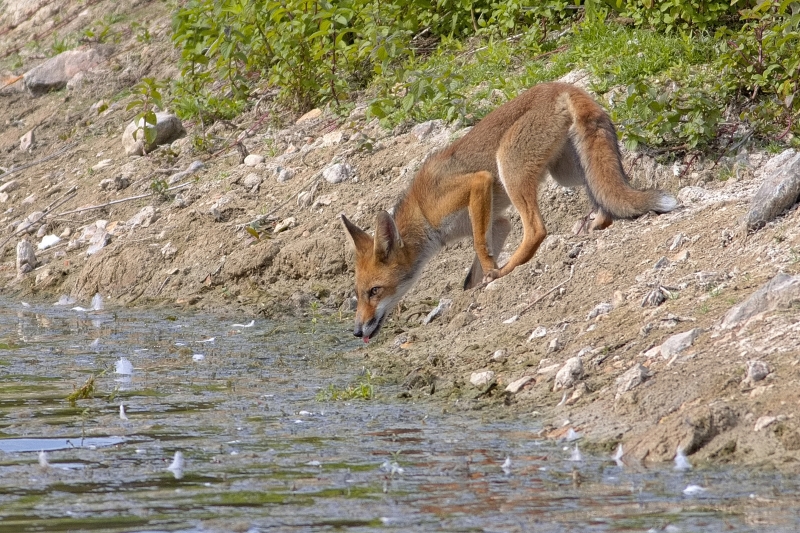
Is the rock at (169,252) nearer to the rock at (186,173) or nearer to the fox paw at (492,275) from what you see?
the rock at (186,173)

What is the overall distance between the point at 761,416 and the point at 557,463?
89 cm

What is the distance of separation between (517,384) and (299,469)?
1.79 metres

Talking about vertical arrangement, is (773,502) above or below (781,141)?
above

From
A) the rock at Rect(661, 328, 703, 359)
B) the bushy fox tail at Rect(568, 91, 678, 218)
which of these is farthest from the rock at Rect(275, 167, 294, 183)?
the rock at Rect(661, 328, 703, 359)

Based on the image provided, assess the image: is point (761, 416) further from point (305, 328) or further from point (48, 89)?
point (48, 89)

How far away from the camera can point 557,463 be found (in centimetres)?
452

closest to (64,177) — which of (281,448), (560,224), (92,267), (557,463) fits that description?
(92,267)

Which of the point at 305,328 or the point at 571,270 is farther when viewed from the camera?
the point at 305,328

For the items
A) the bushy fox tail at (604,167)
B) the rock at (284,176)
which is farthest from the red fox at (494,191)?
the rock at (284,176)

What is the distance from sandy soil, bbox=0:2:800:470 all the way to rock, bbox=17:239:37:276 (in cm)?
10

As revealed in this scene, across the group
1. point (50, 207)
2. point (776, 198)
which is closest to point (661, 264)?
point (776, 198)

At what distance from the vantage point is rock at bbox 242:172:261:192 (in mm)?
11273

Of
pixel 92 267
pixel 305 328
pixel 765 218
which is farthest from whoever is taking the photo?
pixel 92 267

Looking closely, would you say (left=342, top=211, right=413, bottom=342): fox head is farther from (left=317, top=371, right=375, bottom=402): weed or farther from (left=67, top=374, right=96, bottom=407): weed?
(left=67, top=374, right=96, bottom=407): weed
